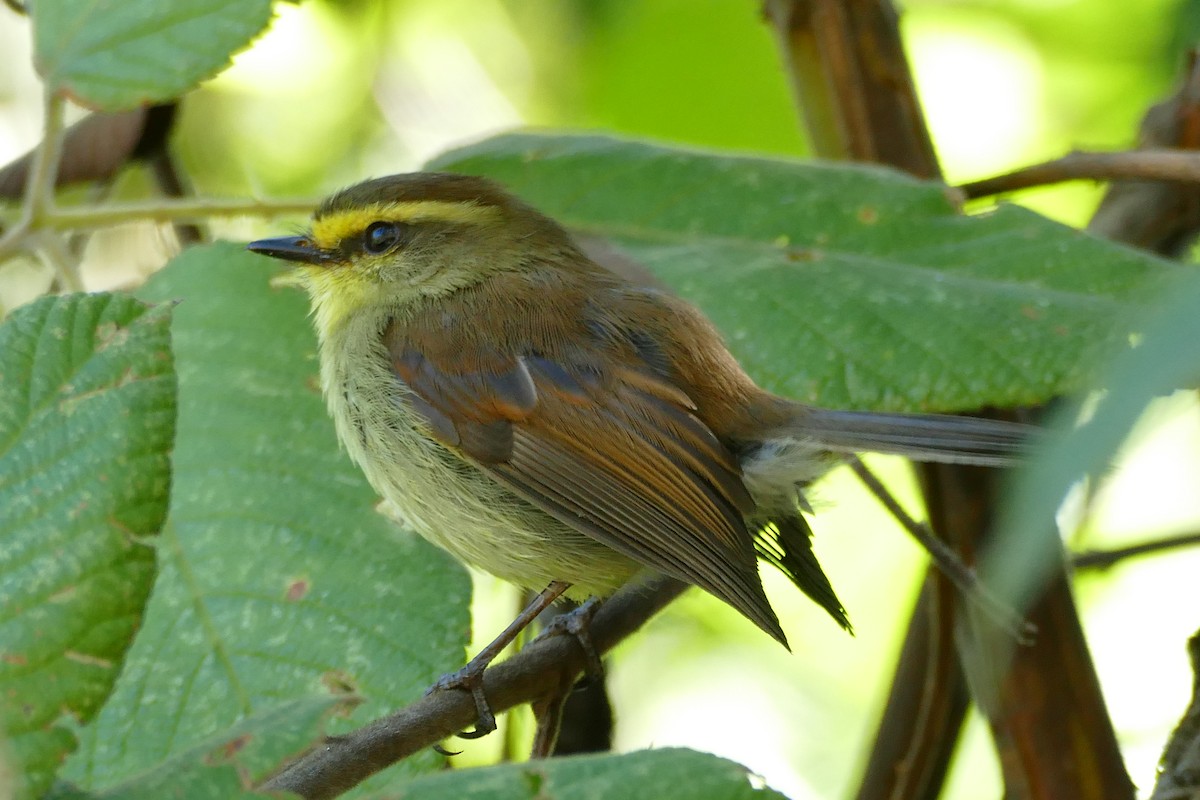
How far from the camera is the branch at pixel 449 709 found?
1640 mm

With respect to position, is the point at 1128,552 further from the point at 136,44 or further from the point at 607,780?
the point at 136,44

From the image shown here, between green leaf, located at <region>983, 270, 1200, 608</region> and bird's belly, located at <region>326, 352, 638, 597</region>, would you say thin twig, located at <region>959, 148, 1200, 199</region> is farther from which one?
green leaf, located at <region>983, 270, 1200, 608</region>

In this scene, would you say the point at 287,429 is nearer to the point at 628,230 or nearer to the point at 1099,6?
the point at 628,230

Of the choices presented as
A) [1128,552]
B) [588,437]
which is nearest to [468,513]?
[588,437]

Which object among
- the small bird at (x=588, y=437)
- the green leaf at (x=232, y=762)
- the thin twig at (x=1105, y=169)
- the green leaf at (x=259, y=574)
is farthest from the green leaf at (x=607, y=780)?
the thin twig at (x=1105, y=169)

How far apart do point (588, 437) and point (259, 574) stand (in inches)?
32.2

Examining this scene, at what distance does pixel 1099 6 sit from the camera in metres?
4.86

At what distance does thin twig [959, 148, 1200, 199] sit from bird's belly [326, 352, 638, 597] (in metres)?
1.23

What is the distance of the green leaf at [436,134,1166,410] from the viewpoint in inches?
107

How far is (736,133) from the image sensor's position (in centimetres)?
508

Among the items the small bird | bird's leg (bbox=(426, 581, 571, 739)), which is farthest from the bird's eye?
bird's leg (bbox=(426, 581, 571, 739))

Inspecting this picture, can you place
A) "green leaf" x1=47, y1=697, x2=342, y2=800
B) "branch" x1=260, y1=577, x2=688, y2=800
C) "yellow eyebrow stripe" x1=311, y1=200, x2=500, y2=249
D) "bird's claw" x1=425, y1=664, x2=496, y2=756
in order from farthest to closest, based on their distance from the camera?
"yellow eyebrow stripe" x1=311, y1=200, x2=500, y2=249 → "bird's claw" x1=425, y1=664, x2=496, y2=756 → "branch" x1=260, y1=577, x2=688, y2=800 → "green leaf" x1=47, y1=697, x2=342, y2=800

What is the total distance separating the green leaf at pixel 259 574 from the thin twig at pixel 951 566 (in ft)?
2.85

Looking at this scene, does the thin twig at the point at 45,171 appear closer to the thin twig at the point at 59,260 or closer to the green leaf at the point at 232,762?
the thin twig at the point at 59,260
